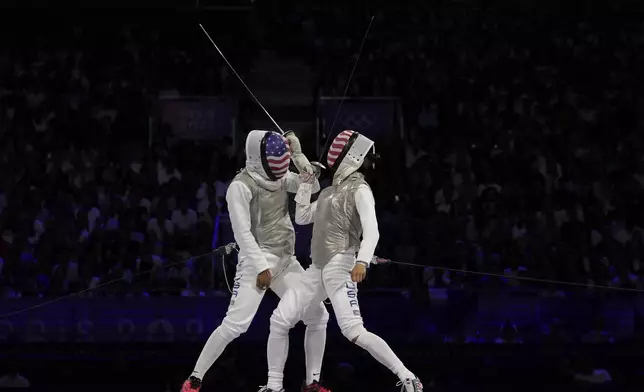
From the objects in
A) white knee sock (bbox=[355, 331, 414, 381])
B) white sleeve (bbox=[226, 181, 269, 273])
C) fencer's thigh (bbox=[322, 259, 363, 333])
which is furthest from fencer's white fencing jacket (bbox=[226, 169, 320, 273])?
white knee sock (bbox=[355, 331, 414, 381])

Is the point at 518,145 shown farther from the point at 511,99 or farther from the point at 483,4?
the point at 483,4

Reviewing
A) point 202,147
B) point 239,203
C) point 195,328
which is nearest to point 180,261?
point 195,328

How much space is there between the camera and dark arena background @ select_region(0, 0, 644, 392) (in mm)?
5520

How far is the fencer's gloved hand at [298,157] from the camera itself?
3842 mm

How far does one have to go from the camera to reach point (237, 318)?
12.2 ft

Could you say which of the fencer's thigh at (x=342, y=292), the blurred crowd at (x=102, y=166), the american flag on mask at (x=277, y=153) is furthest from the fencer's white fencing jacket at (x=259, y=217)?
the blurred crowd at (x=102, y=166)

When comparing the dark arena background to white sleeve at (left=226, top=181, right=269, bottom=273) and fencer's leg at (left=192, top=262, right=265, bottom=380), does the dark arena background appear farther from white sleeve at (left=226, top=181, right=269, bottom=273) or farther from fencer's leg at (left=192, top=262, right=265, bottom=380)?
white sleeve at (left=226, top=181, right=269, bottom=273)

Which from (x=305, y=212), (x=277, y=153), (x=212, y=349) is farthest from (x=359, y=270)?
(x=212, y=349)

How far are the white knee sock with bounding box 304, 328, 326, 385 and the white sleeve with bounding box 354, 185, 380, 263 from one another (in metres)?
0.44

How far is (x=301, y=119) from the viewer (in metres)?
6.84

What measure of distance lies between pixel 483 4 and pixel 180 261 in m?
2.96

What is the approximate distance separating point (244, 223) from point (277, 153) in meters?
0.32

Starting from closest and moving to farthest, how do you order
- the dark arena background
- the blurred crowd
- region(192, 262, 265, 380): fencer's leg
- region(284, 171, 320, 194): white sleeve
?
region(192, 262, 265, 380): fencer's leg
region(284, 171, 320, 194): white sleeve
the dark arena background
the blurred crowd

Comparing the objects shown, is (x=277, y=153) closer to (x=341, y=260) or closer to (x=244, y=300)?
(x=341, y=260)
